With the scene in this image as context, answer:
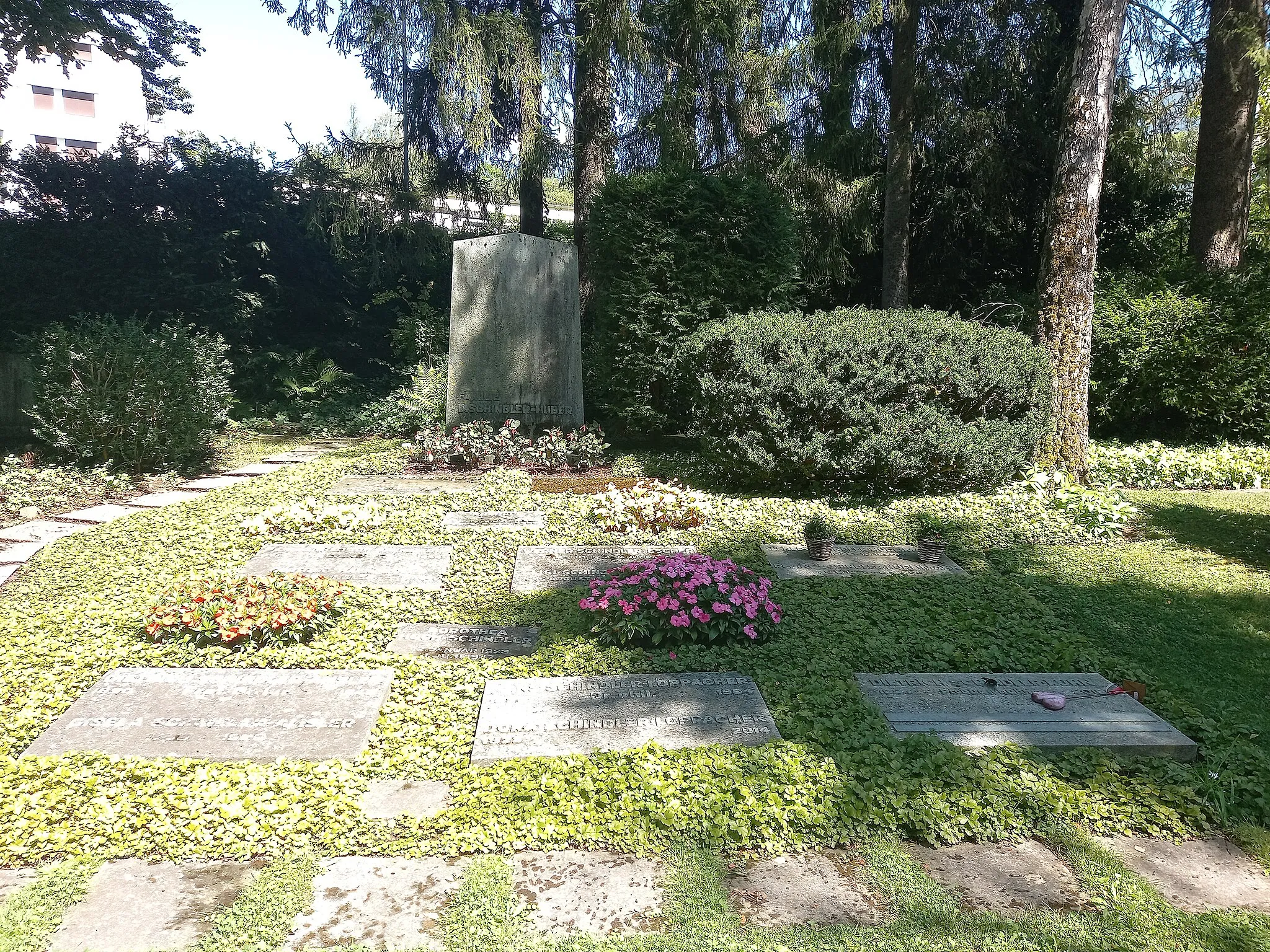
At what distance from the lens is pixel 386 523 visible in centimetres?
639

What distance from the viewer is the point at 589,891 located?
8.09ft

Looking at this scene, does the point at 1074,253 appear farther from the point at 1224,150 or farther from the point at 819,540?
the point at 1224,150

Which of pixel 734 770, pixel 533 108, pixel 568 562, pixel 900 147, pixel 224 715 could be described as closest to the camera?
pixel 734 770

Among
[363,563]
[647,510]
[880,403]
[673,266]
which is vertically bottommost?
[363,563]

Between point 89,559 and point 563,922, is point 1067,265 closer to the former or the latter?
point 563,922

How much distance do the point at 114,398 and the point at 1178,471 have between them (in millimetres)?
10560

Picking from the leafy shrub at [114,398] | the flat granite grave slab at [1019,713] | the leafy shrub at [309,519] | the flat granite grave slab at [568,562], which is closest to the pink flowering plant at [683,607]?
the flat granite grave slab at [1019,713]

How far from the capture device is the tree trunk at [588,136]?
11758 mm

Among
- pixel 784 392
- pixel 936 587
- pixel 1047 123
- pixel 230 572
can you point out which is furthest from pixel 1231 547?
pixel 1047 123

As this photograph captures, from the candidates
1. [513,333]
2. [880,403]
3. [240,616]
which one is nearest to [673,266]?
[513,333]

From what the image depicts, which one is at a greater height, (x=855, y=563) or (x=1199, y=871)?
(x=855, y=563)

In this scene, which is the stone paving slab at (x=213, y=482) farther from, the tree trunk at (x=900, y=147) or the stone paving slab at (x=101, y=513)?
the tree trunk at (x=900, y=147)

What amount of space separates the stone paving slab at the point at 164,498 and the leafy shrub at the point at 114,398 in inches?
31.4

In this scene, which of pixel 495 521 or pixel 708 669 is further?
pixel 495 521
